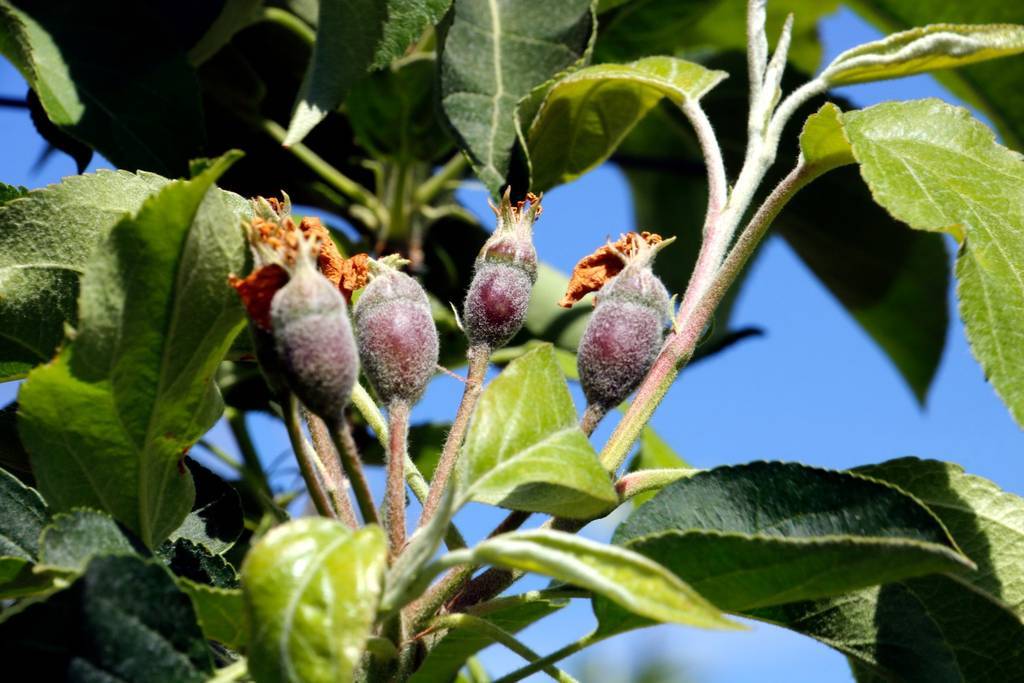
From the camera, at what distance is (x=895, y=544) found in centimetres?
67

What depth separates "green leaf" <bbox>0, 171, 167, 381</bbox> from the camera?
0.92 metres

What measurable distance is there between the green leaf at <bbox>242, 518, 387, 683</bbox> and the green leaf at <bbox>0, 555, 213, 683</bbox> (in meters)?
0.06

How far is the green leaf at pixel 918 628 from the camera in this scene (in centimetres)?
85

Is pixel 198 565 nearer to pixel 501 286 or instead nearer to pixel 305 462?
pixel 305 462

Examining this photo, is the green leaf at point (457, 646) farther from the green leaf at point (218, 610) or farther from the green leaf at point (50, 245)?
the green leaf at point (50, 245)

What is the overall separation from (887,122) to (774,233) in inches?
46.0

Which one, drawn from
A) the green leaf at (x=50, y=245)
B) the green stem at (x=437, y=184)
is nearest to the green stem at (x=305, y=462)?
the green leaf at (x=50, y=245)

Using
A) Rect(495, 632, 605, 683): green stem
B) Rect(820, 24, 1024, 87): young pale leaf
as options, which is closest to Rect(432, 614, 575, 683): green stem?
Rect(495, 632, 605, 683): green stem

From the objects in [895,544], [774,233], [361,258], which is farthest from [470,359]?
[774,233]

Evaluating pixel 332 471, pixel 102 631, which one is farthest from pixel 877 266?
pixel 102 631

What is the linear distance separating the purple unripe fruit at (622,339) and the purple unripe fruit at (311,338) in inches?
7.8

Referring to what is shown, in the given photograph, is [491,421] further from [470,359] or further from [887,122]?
[887,122]

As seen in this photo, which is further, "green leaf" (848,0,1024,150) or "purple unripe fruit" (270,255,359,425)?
"green leaf" (848,0,1024,150)

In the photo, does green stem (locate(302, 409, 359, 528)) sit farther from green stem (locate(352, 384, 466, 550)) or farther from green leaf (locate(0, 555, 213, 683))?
green leaf (locate(0, 555, 213, 683))
